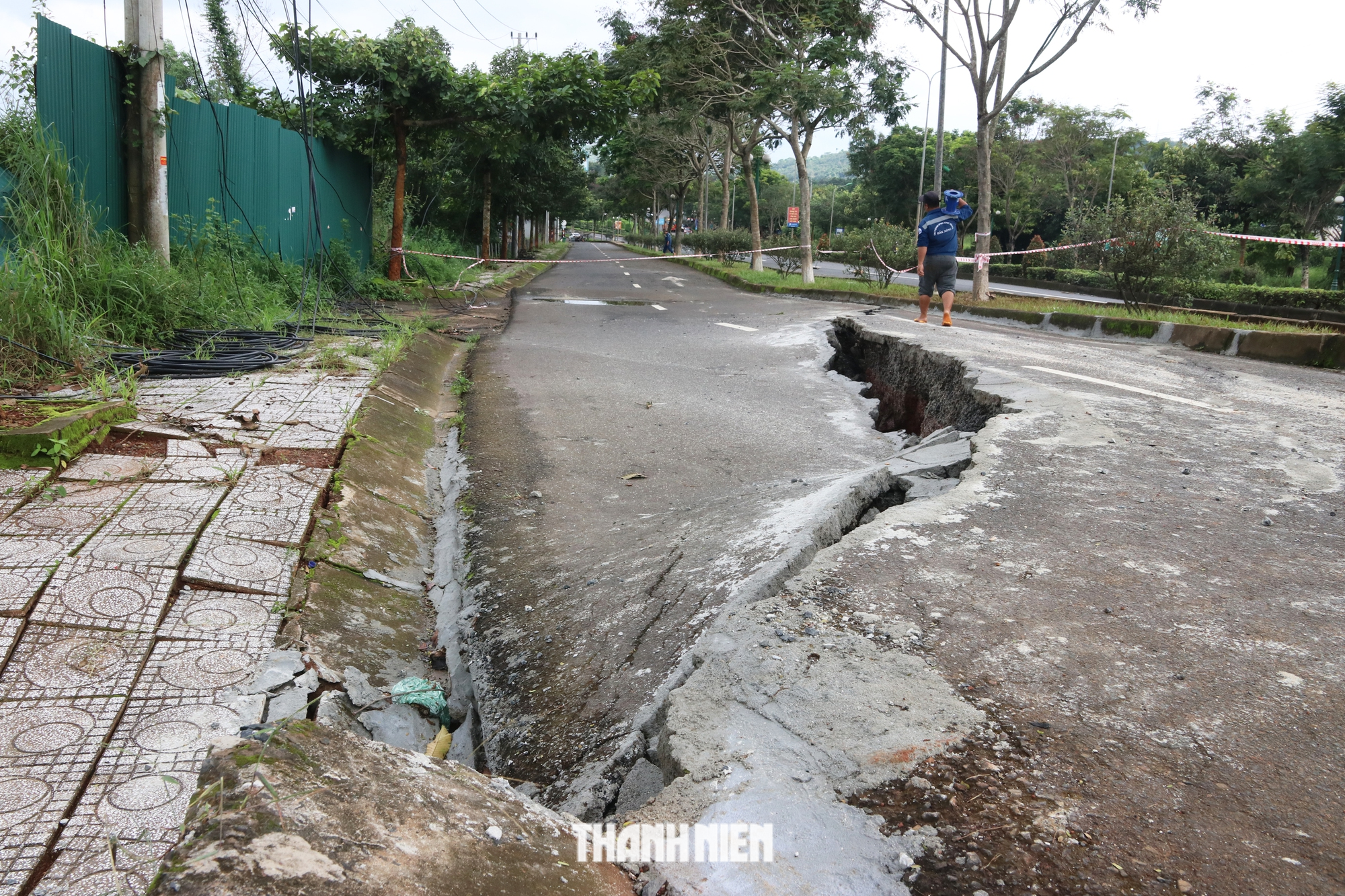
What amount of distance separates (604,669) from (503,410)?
3876 millimetres

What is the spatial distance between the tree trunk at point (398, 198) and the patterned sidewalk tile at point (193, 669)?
1208 cm

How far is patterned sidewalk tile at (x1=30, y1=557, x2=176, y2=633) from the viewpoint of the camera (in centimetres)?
250

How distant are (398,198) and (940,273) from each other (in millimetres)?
8172

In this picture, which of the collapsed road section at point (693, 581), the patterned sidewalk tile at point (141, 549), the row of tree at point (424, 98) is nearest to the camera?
the collapsed road section at point (693, 581)

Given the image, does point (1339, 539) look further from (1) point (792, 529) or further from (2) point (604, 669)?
(2) point (604, 669)

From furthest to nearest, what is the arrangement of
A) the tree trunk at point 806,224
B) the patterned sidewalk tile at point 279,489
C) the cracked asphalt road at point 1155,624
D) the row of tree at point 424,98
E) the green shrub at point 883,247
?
1. the tree trunk at point 806,224
2. the green shrub at point 883,247
3. the row of tree at point 424,98
4. the patterned sidewalk tile at point 279,489
5. the cracked asphalt road at point 1155,624

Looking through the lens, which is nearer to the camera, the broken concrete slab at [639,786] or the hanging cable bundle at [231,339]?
the broken concrete slab at [639,786]

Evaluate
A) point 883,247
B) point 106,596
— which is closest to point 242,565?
point 106,596

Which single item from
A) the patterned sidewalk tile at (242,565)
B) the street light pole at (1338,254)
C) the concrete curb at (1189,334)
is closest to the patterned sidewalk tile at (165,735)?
the patterned sidewalk tile at (242,565)

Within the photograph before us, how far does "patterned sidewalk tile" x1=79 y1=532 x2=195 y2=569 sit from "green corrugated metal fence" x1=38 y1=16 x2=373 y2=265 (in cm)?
459

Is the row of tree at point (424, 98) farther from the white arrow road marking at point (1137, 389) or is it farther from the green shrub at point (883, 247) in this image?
the white arrow road marking at point (1137, 389)

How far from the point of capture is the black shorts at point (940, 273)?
10.1 m

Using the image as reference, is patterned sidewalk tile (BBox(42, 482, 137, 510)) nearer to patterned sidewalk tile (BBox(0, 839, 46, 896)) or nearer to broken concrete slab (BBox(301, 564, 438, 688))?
broken concrete slab (BBox(301, 564, 438, 688))

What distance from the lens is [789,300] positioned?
53.2 feet
